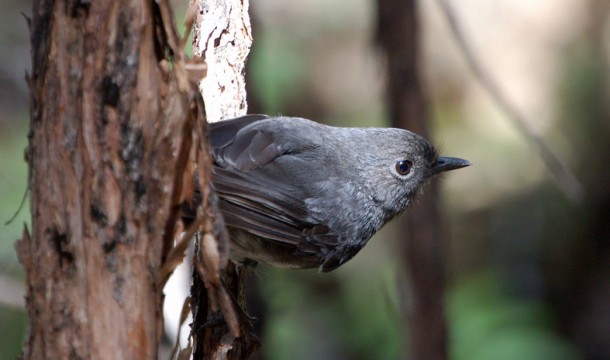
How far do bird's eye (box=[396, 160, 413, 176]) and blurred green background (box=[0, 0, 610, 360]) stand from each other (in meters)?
1.29

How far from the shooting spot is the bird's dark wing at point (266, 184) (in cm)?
364

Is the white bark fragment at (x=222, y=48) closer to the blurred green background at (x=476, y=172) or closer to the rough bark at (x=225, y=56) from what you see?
the rough bark at (x=225, y=56)

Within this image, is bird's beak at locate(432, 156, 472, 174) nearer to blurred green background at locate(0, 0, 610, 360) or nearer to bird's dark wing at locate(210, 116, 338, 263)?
bird's dark wing at locate(210, 116, 338, 263)

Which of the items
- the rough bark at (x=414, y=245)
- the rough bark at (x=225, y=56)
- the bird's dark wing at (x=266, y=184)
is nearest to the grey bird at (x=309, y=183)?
the bird's dark wing at (x=266, y=184)

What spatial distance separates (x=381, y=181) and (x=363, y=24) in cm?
437

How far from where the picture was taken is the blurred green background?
6039 mm

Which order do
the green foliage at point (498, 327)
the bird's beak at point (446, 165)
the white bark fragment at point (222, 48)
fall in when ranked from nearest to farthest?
the white bark fragment at point (222, 48) → the bird's beak at point (446, 165) → the green foliage at point (498, 327)

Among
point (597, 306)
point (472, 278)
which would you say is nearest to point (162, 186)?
point (472, 278)

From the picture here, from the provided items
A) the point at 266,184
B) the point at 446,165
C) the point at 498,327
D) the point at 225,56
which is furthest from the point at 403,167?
the point at 498,327

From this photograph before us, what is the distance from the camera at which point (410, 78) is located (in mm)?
3938

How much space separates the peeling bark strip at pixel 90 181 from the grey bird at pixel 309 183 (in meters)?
1.39

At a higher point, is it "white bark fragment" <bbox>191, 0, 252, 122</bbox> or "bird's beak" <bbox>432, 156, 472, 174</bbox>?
"white bark fragment" <bbox>191, 0, 252, 122</bbox>

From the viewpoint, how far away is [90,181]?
7.08 ft

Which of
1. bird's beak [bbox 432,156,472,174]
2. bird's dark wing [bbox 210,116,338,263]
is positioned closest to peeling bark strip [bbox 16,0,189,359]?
bird's dark wing [bbox 210,116,338,263]
